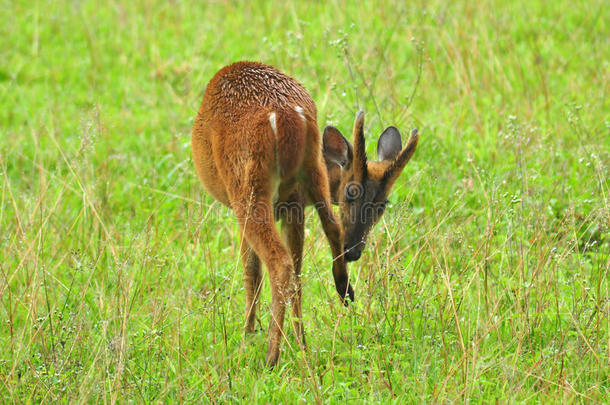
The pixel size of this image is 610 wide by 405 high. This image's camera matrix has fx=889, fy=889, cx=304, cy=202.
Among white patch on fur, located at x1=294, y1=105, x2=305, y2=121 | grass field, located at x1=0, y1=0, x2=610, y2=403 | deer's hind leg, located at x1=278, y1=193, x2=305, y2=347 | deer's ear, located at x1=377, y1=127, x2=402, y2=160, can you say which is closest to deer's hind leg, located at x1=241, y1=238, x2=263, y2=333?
grass field, located at x1=0, y1=0, x2=610, y2=403

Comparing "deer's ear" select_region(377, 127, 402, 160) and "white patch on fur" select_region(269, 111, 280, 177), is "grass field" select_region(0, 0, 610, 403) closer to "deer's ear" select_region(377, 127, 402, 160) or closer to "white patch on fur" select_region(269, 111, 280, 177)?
"deer's ear" select_region(377, 127, 402, 160)

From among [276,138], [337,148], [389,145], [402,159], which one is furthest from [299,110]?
[389,145]

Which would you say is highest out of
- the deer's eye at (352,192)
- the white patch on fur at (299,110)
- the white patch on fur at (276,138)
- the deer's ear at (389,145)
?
the white patch on fur at (299,110)

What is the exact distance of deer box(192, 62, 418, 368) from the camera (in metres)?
4.19

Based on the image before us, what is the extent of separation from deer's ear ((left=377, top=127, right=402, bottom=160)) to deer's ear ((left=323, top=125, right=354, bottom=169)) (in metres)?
0.33

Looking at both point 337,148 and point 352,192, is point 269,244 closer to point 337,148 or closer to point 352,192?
point 352,192

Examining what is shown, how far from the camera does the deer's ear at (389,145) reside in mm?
5652

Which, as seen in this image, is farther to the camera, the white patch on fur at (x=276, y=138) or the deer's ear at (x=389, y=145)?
the deer's ear at (x=389, y=145)

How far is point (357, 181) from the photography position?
5172mm

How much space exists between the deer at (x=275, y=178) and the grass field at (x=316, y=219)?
0.17 m

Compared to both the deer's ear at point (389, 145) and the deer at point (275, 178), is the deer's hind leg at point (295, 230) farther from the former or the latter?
the deer's ear at point (389, 145)

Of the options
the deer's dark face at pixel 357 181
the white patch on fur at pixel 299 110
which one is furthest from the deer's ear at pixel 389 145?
the white patch on fur at pixel 299 110

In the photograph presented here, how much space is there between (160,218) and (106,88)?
2.88 m

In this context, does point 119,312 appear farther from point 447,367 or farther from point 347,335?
point 447,367
